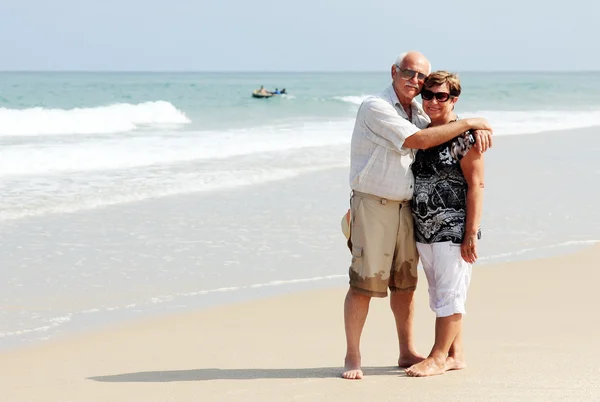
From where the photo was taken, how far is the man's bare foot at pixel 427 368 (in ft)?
14.8

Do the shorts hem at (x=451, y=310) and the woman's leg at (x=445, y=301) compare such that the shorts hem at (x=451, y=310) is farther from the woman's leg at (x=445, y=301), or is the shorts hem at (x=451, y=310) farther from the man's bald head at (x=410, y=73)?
the man's bald head at (x=410, y=73)

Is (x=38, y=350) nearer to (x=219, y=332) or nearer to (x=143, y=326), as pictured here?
(x=143, y=326)

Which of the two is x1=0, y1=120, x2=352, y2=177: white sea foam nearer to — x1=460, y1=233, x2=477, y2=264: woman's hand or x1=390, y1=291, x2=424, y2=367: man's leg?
x1=390, y1=291, x2=424, y2=367: man's leg

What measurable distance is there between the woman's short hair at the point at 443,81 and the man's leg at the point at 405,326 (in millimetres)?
1125

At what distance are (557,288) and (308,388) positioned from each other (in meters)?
2.81

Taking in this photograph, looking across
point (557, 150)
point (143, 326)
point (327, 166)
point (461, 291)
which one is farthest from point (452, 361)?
point (557, 150)

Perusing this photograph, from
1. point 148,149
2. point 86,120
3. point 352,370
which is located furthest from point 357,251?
point 86,120

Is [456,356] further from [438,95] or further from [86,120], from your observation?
[86,120]

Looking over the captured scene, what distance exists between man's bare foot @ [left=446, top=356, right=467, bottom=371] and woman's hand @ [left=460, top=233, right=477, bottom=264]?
0.58m

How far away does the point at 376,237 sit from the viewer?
4480mm

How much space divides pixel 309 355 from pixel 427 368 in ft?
2.60

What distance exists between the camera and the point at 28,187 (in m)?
11.8

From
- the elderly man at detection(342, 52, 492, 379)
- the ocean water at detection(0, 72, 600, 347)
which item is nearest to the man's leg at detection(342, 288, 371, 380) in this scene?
the elderly man at detection(342, 52, 492, 379)

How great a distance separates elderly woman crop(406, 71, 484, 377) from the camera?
437cm
